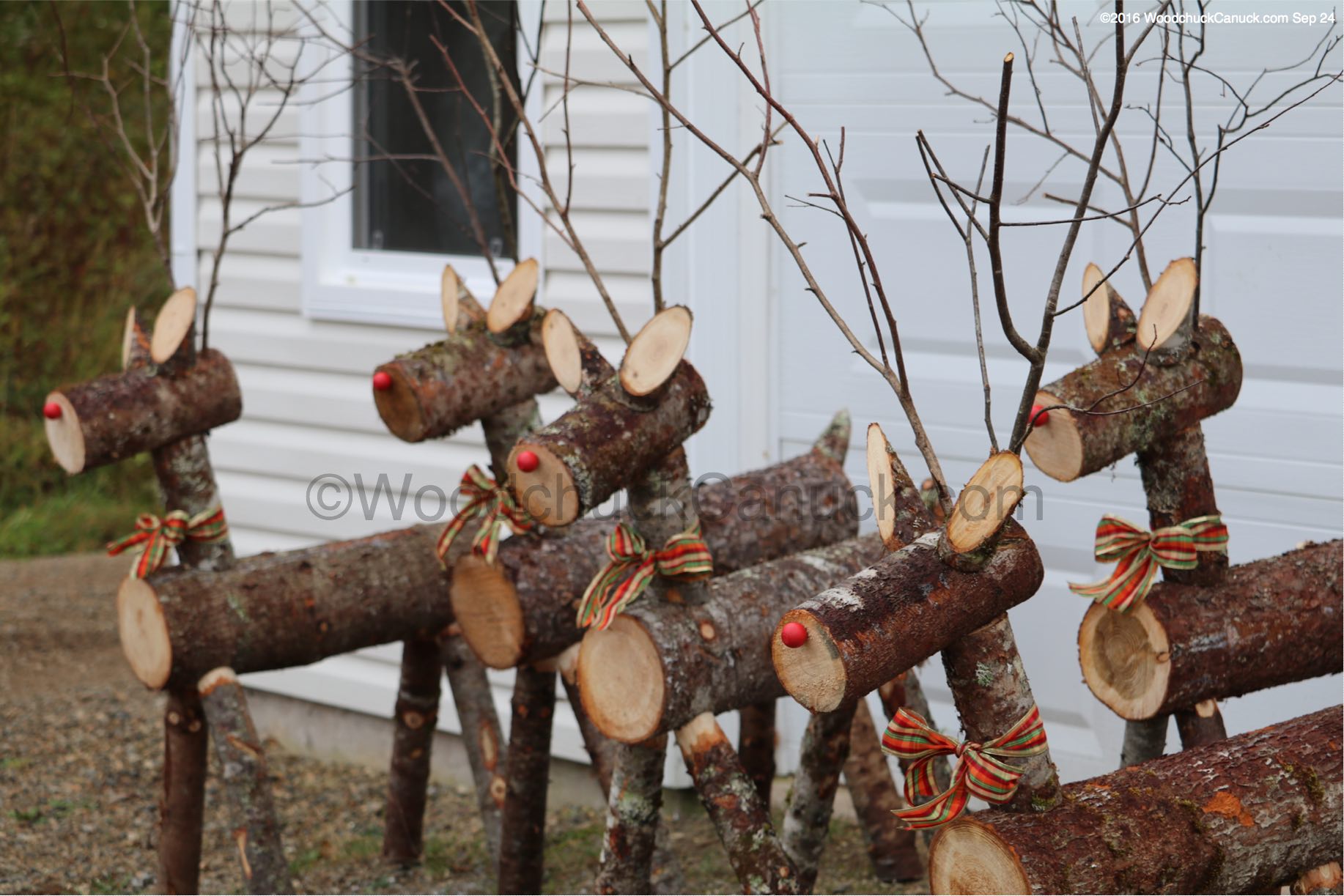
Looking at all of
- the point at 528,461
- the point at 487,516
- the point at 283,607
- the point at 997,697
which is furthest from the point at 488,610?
the point at 997,697

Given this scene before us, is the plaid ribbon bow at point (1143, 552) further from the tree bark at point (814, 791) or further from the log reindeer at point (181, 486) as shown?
the log reindeer at point (181, 486)

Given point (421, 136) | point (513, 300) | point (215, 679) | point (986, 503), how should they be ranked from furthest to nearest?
1. point (421, 136)
2. point (215, 679)
3. point (513, 300)
4. point (986, 503)

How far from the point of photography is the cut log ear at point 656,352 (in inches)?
85.3

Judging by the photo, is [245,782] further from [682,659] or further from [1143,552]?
[1143,552]

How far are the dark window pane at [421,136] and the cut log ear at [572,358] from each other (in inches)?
67.7

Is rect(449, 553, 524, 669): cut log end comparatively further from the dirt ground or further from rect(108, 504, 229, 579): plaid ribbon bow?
the dirt ground

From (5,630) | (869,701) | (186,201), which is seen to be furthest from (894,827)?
(5,630)

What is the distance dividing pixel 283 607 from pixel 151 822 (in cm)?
137

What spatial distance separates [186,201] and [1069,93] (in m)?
2.87

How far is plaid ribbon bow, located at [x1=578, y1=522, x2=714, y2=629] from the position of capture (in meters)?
2.28

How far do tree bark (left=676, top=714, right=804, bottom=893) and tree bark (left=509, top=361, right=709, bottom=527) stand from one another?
1.52 feet

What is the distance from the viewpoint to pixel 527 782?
3.02 m

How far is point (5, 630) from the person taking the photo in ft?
18.8

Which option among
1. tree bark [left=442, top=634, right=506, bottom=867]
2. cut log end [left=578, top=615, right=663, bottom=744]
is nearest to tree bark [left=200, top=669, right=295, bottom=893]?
tree bark [left=442, top=634, right=506, bottom=867]
